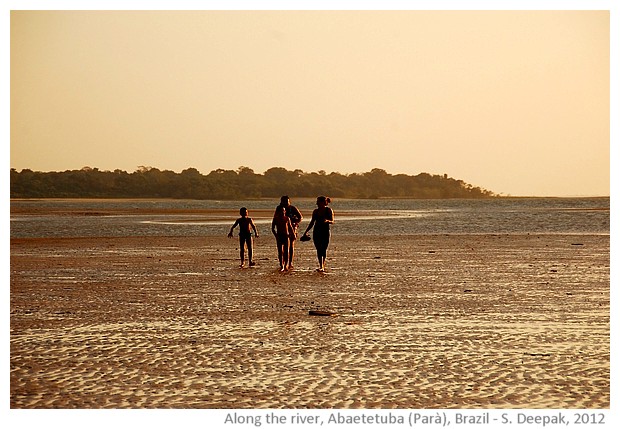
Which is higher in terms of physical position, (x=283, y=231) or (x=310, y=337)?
(x=283, y=231)

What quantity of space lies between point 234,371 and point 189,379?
0.56 meters

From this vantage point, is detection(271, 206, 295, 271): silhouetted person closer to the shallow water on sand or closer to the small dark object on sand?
the small dark object on sand

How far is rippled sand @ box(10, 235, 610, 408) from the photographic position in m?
9.03

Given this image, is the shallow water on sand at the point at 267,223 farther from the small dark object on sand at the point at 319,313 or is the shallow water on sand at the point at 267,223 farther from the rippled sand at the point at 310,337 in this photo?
the small dark object on sand at the point at 319,313

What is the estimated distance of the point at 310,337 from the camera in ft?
39.6

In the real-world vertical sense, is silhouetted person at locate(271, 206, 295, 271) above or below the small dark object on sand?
above

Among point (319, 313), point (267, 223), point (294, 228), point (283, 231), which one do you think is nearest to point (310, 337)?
point (319, 313)

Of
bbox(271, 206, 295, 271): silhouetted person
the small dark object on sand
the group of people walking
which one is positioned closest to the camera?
the small dark object on sand

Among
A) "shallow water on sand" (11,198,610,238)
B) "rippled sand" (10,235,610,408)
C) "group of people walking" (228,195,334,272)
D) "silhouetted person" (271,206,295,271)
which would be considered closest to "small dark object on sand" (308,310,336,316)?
"rippled sand" (10,235,610,408)

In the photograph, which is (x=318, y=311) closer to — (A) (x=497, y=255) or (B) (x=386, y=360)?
(B) (x=386, y=360)

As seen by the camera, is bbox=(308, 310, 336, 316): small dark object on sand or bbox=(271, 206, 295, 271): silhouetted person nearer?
bbox=(308, 310, 336, 316): small dark object on sand

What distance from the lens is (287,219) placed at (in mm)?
21938

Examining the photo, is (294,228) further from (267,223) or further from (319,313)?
(267,223)

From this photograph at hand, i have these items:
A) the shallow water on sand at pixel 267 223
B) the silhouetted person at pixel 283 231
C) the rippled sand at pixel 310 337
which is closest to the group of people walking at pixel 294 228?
the silhouetted person at pixel 283 231
